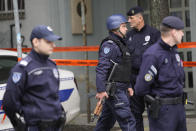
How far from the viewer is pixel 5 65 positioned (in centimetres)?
671

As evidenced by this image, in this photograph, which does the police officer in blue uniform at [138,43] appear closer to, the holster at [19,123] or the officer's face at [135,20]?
the officer's face at [135,20]

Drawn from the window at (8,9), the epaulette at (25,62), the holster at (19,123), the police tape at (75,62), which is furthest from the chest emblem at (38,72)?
the window at (8,9)

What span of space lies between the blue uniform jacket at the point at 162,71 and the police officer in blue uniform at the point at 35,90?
936mm

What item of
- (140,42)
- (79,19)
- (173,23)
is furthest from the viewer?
(79,19)

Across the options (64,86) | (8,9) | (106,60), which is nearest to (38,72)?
(106,60)

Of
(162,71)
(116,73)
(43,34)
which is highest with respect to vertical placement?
(43,34)

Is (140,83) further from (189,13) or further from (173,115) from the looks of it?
(189,13)

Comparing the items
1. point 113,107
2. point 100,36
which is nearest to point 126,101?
point 113,107

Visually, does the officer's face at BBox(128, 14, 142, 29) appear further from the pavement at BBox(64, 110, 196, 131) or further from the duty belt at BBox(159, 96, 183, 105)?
the pavement at BBox(64, 110, 196, 131)

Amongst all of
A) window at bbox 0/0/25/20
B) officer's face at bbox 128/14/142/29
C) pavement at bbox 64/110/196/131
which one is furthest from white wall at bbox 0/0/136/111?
officer's face at bbox 128/14/142/29

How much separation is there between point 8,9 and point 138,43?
488cm

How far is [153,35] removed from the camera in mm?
6398

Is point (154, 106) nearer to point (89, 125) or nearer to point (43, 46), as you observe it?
point (43, 46)

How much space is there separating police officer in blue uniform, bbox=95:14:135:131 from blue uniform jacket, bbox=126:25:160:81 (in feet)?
1.08
